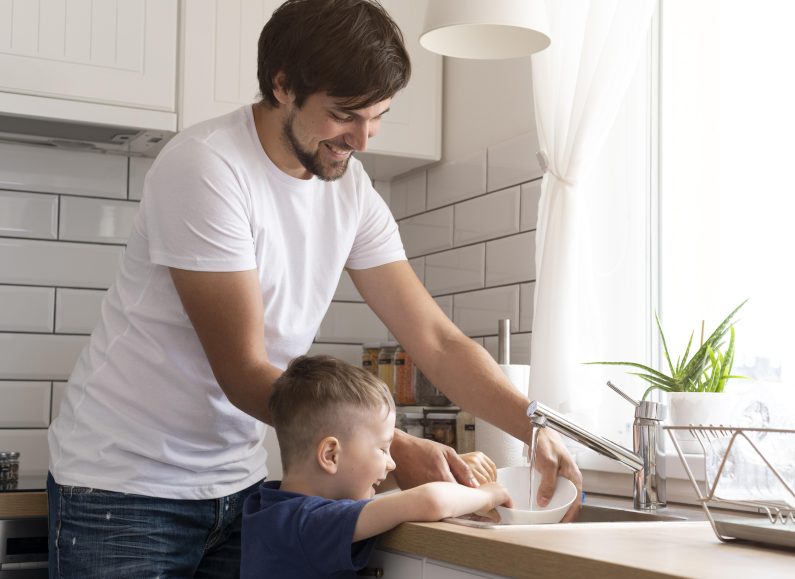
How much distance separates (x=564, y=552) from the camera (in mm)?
938

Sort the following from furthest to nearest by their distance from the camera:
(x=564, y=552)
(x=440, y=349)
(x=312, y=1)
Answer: (x=440, y=349), (x=312, y=1), (x=564, y=552)

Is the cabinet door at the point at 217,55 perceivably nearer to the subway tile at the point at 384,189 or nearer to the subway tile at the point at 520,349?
the subway tile at the point at 384,189

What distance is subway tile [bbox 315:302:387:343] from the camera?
2803 millimetres

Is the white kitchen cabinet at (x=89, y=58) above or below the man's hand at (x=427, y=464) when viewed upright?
above

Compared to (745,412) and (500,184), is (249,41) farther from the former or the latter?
(745,412)

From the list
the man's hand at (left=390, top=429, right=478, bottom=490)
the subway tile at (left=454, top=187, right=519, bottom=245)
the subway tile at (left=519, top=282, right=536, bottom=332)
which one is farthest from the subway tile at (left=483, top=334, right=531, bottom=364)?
the man's hand at (left=390, top=429, right=478, bottom=490)

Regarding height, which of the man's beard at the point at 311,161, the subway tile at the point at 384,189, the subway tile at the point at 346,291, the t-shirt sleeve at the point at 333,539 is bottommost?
the t-shirt sleeve at the point at 333,539

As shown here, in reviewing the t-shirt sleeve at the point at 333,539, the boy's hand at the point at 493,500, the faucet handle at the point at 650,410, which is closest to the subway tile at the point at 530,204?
the faucet handle at the point at 650,410

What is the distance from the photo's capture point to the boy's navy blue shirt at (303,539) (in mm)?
1159

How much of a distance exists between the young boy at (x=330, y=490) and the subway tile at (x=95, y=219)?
4.43 feet

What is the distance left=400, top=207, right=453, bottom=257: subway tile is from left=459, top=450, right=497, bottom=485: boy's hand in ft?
3.59

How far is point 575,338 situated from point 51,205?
4.37ft

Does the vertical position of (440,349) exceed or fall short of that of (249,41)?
it falls short

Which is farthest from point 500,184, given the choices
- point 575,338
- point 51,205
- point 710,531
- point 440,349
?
point 710,531
